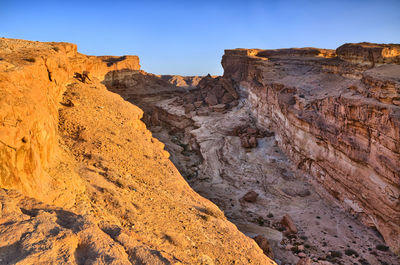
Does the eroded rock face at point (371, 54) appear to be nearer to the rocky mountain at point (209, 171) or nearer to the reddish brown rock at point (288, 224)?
the rocky mountain at point (209, 171)

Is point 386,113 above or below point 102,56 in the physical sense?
below

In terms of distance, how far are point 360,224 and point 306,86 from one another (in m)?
11.5

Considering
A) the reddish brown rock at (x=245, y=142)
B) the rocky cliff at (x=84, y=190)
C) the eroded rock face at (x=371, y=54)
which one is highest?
the eroded rock face at (x=371, y=54)

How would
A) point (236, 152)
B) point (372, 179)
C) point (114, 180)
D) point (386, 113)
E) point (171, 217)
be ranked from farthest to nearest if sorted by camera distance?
1. point (236, 152)
2. point (372, 179)
3. point (386, 113)
4. point (114, 180)
5. point (171, 217)

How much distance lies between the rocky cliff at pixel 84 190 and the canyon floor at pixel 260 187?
5352 millimetres

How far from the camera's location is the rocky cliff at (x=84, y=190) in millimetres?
4277

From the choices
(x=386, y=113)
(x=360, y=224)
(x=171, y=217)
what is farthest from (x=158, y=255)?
(x=360, y=224)

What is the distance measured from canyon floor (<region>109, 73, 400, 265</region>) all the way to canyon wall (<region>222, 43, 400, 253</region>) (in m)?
0.87

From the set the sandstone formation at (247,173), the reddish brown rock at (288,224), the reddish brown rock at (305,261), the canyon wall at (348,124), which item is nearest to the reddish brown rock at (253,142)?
the sandstone formation at (247,173)

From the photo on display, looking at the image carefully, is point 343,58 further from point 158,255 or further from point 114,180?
point 158,255

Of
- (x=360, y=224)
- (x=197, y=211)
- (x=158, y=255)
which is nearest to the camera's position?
(x=158, y=255)

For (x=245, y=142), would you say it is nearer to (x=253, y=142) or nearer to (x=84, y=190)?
(x=253, y=142)

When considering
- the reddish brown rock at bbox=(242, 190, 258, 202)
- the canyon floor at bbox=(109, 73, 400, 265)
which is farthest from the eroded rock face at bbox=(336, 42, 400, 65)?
the reddish brown rock at bbox=(242, 190, 258, 202)

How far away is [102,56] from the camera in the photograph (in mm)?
38844
